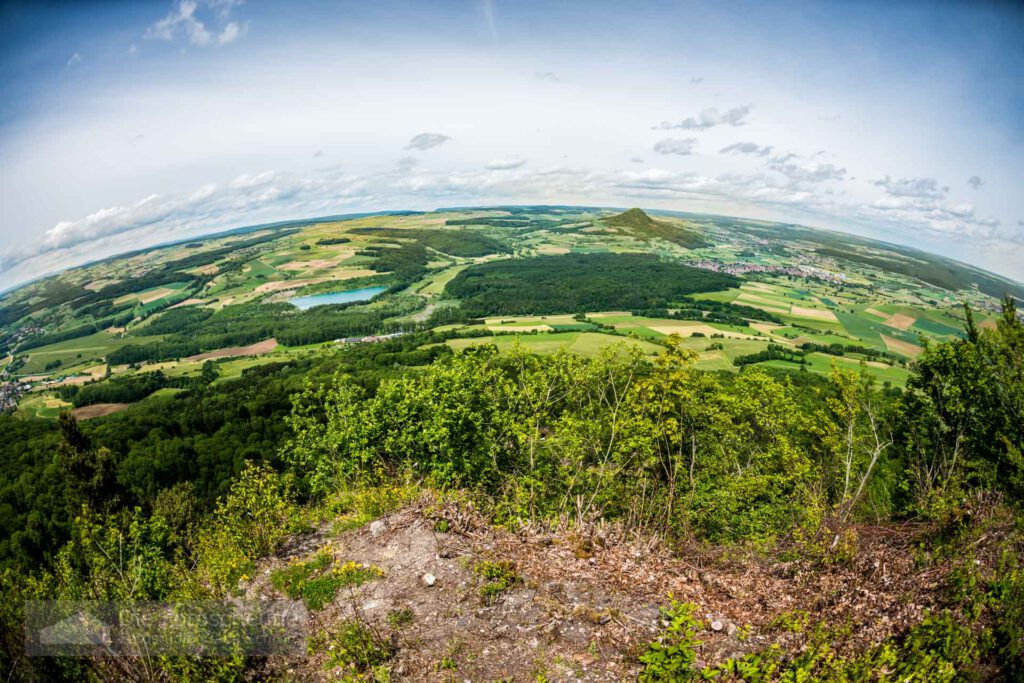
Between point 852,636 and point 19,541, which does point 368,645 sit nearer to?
point 852,636

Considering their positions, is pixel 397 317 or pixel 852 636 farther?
pixel 397 317

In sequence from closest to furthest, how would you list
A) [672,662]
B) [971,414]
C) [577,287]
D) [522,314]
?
[672,662] < [971,414] < [522,314] < [577,287]

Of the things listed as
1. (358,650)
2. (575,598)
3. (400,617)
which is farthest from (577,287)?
(358,650)

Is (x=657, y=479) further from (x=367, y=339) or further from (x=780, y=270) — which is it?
(x=780, y=270)

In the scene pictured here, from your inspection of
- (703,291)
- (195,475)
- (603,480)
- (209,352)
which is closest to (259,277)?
(209,352)

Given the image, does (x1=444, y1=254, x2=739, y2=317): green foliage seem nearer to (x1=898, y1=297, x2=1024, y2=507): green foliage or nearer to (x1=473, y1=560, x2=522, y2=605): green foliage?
(x1=898, y1=297, x2=1024, y2=507): green foliage

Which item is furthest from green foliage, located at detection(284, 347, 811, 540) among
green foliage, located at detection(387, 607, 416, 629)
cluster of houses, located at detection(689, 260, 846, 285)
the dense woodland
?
cluster of houses, located at detection(689, 260, 846, 285)
